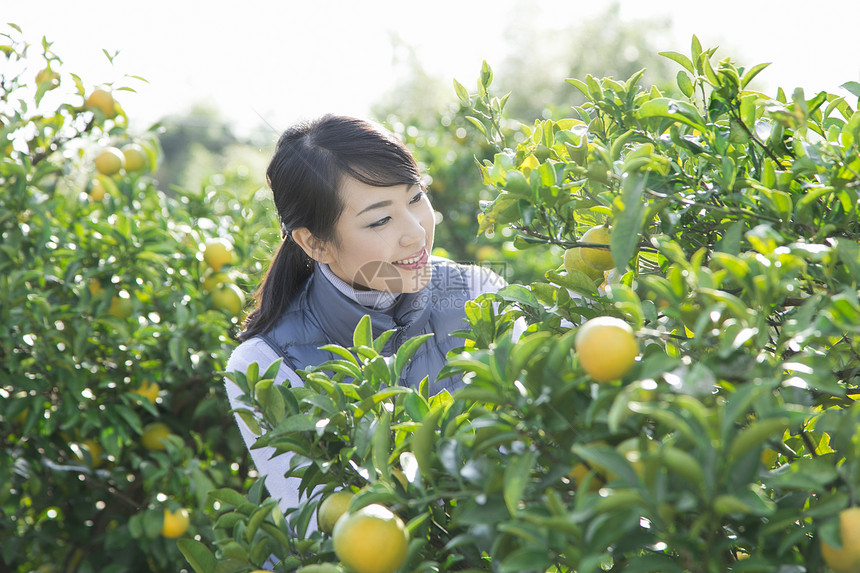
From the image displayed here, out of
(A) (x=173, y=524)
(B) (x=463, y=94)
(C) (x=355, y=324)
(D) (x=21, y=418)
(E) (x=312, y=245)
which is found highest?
(B) (x=463, y=94)

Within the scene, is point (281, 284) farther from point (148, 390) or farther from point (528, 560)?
point (528, 560)

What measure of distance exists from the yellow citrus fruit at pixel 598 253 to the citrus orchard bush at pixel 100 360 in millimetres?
980

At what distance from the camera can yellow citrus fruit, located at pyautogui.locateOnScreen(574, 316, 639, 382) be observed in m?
0.53

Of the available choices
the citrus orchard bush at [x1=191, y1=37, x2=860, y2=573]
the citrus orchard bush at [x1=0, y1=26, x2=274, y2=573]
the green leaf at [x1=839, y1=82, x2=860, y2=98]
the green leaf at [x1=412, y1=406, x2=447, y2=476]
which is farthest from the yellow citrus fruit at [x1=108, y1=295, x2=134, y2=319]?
the green leaf at [x1=839, y1=82, x2=860, y2=98]

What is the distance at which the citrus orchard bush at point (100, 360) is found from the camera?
5.11 ft

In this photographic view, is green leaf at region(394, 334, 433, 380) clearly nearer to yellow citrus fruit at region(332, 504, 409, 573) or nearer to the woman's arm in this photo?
yellow citrus fruit at region(332, 504, 409, 573)

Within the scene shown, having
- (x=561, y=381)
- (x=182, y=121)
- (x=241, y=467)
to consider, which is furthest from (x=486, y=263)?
(x=182, y=121)

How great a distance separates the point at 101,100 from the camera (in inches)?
73.5

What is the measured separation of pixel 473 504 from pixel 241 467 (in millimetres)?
1410

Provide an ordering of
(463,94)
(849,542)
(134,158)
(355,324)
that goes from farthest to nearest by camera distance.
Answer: (134,158) < (355,324) < (463,94) < (849,542)

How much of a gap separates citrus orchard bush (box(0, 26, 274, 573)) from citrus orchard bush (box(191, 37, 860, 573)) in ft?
2.83

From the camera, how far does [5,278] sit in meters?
1.56

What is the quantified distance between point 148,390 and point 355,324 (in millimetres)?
573

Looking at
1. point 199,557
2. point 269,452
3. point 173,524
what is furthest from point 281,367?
point 199,557
